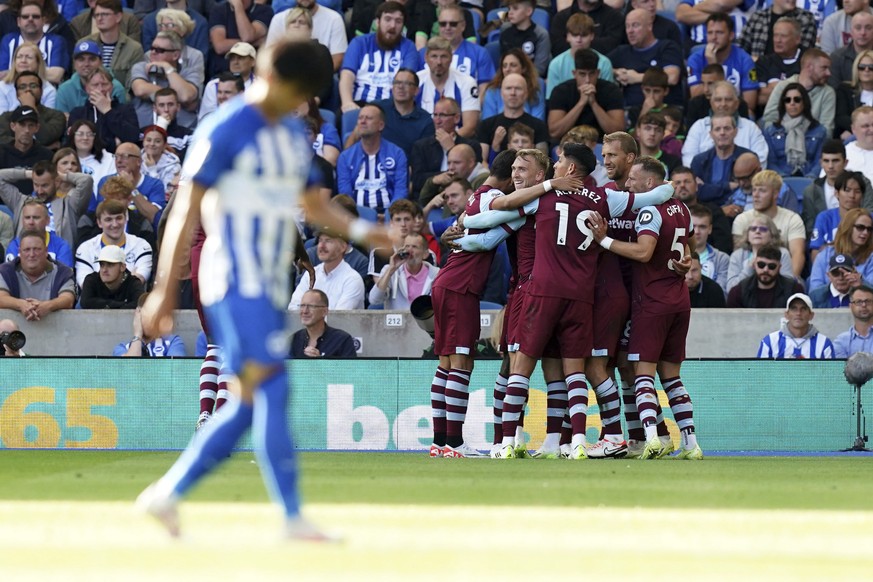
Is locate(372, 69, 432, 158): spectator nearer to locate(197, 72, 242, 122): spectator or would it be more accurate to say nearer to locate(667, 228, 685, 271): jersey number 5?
locate(197, 72, 242, 122): spectator

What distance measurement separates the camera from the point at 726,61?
778 inches

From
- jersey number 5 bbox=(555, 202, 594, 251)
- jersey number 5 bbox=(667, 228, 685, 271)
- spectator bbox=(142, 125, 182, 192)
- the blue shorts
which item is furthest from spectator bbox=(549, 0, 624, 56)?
the blue shorts

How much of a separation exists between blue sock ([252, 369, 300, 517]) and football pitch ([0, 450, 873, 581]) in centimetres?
22

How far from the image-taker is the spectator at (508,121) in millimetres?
17812

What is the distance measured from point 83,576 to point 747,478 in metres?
6.16

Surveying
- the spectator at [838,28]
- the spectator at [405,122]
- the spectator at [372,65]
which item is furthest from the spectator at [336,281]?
the spectator at [838,28]

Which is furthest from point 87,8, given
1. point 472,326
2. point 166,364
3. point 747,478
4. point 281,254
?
point 281,254

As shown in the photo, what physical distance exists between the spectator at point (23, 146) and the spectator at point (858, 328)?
10443mm

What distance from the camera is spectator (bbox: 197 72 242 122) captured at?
1877cm

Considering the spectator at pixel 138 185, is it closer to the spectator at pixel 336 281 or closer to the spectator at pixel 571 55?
the spectator at pixel 336 281

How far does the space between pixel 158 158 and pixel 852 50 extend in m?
9.57

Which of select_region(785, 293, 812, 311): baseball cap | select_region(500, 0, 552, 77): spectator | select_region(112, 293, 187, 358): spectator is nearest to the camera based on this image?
select_region(785, 293, 812, 311): baseball cap

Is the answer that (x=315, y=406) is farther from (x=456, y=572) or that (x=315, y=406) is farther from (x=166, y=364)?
(x=456, y=572)

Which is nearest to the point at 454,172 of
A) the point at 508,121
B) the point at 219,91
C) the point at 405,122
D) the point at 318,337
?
the point at 508,121
